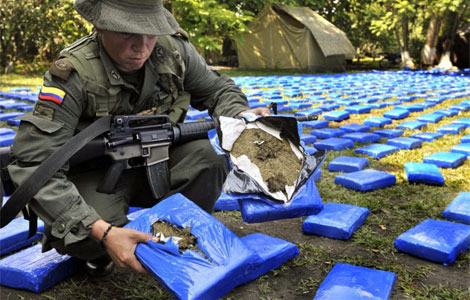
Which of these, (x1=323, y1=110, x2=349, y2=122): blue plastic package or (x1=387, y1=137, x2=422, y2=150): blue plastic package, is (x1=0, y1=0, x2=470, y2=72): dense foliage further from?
(x1=387, y1=137, x2=422, y2=150): blue plastic package

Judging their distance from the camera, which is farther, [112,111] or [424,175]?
[424,175]

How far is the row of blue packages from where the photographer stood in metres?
1.44

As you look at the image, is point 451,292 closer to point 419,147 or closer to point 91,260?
point 91,260

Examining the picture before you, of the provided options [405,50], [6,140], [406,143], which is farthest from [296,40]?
[6,140]

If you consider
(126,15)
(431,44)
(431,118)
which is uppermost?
(126,15)

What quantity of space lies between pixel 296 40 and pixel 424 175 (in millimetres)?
11772

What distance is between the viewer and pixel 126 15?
5.60 feet

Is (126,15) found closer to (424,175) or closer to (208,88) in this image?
(208,88)

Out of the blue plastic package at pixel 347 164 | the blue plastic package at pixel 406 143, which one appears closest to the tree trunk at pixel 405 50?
the blue plastic package at pixel 406 143

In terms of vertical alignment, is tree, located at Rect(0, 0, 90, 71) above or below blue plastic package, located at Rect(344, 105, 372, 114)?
above

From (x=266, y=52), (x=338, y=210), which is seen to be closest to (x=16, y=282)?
(x=338, y=210)

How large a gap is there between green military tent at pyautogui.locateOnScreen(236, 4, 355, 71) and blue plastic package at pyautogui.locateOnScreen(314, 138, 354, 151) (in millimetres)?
9720

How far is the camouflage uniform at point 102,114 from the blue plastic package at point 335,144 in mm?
1896

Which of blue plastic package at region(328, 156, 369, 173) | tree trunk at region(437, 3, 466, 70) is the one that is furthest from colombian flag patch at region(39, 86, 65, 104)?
tree trunk at region(437, 3, 466, 70)
